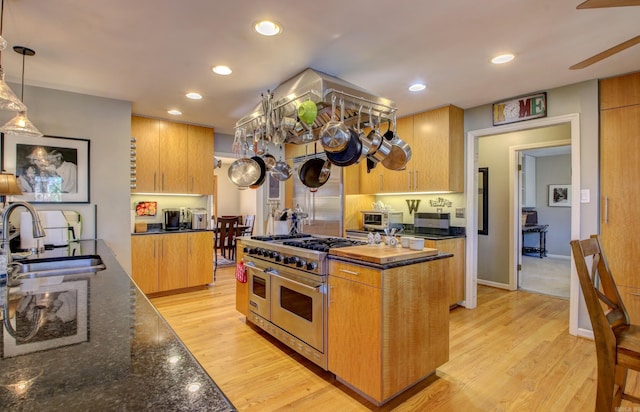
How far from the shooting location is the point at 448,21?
6.58 feet

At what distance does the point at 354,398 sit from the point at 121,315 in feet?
5.24

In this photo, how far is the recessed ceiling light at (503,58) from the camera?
2477 millimetres

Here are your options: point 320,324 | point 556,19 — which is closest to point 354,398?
point 320,324

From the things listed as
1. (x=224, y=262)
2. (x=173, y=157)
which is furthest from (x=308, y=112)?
(x=224, y=262)

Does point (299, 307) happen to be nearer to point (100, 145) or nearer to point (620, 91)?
point (100, 145)

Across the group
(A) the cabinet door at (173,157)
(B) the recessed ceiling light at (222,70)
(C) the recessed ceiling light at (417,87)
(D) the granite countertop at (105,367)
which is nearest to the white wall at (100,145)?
(A) the cabinet door at (173,157)

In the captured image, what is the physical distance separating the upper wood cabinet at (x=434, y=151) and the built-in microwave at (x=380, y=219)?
360 millimetres

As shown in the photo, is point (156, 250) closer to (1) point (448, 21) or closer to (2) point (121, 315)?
(2) point (121, 315)

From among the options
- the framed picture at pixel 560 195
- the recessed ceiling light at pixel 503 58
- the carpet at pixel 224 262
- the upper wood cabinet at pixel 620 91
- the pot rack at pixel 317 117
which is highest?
the recessed ceiling light at pixel 503 58

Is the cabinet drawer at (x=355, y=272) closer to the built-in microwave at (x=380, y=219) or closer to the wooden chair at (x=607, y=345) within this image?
the wooden chair at (x=607, y=345)

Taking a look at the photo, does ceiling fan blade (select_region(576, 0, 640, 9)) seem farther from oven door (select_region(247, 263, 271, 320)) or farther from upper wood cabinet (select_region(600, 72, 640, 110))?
oven door (select_region(247, 263, 271, 320))

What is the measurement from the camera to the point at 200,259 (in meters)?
4.49

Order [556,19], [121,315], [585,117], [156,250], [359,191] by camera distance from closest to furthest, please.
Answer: [121,315] < [556,19] < [585,117] < [156,250] < [359,191]

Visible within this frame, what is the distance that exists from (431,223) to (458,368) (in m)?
2.02
